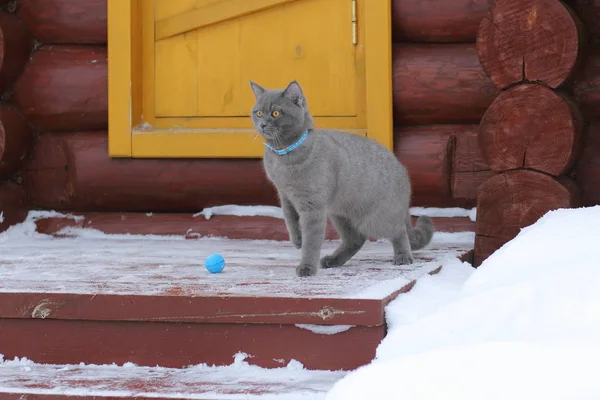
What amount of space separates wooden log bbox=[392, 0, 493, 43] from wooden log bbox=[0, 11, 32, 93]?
219cm

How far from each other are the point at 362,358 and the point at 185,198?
2470mm

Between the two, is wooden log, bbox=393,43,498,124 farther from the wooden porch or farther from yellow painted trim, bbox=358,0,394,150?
the wooden porch

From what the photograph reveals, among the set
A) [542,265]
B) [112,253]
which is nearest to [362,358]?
[542,265]

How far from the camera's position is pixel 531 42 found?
11.2ft

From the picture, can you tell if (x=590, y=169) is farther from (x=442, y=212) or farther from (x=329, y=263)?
(x=329, y=263)

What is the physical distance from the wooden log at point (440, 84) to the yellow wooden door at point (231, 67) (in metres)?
0.13

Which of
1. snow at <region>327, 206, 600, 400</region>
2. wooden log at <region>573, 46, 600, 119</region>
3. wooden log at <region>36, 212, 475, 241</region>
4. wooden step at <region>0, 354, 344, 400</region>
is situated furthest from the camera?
wooden log at <region>36, 212, 475, 241</region>

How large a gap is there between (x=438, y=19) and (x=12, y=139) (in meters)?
2.51

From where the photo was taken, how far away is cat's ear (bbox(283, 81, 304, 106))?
3.20 m

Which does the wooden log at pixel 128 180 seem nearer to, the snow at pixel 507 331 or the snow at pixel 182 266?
the snow at pixel 182 266

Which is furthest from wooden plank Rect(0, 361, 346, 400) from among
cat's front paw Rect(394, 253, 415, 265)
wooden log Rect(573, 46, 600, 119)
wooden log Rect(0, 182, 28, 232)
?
wooden log Rect(0, 182, 28, 232)

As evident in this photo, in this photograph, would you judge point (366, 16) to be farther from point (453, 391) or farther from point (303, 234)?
point (453, 391)

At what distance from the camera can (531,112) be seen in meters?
3.43

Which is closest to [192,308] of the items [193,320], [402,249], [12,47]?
[193,320]
